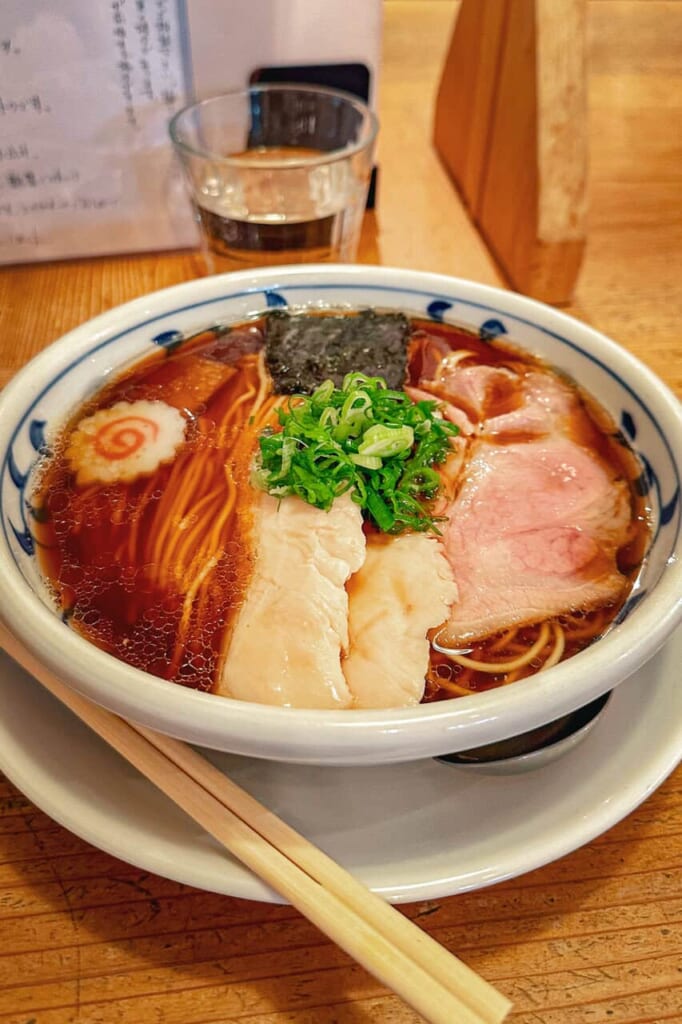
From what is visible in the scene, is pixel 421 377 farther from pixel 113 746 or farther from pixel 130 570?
pixel 113 746

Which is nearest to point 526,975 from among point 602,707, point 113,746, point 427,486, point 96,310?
point 602,707

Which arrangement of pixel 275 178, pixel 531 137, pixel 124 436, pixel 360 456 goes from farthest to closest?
pixel 275 178 → pixel 531 137 → pixel 124 436 → pixel 360 456

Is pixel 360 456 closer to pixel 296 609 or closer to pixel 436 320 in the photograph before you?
pixel 296 609

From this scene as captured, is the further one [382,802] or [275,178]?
[275,178]

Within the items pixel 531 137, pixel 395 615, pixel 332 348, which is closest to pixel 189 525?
pixel 395 615

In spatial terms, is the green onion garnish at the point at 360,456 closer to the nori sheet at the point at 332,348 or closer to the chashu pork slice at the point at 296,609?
the chashu pork slice at the point at 296,609

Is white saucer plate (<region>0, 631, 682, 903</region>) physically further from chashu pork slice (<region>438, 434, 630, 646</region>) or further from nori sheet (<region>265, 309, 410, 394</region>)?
nori sheet (<region>265, 309, 410, 394</region>)
